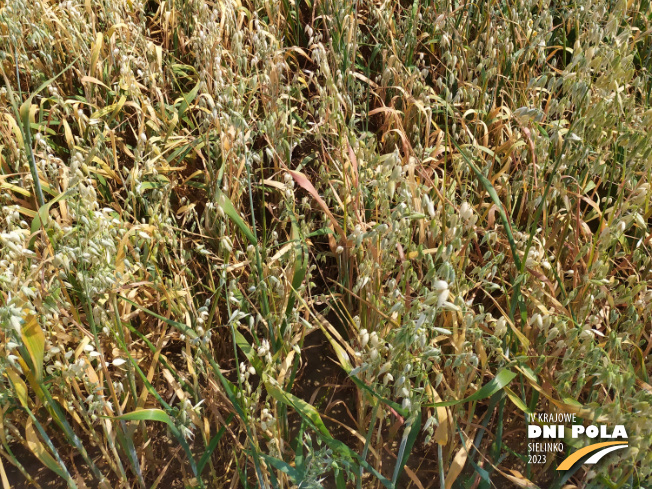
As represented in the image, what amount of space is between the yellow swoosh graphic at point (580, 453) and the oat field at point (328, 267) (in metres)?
0.03

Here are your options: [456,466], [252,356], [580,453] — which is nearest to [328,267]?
[252,356]

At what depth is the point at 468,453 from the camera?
1262mm

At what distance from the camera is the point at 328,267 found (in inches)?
69.1

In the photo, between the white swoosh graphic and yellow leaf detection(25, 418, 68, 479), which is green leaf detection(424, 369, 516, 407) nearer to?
the white swoosh graphic

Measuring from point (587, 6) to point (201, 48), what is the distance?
1.18m

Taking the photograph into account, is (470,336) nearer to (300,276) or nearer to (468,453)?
(468,453)

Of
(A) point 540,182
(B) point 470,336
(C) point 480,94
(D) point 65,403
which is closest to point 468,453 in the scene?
(B) point 470,336

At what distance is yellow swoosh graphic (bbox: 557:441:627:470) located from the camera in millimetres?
1153

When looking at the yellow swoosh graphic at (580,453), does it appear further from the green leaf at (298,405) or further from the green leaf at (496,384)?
the green leaf at (298,405)

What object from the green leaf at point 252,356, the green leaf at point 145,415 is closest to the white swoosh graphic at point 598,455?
the green leaf at point 252,356

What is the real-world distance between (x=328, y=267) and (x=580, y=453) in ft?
2.80

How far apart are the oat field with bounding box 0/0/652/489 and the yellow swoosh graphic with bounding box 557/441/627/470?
0.03m

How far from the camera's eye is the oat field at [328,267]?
3.77 ft

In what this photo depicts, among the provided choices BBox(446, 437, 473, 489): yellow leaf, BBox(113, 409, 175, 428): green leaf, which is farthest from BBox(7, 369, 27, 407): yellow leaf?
BBox(446, 437, 473, 489): yellow leaf
